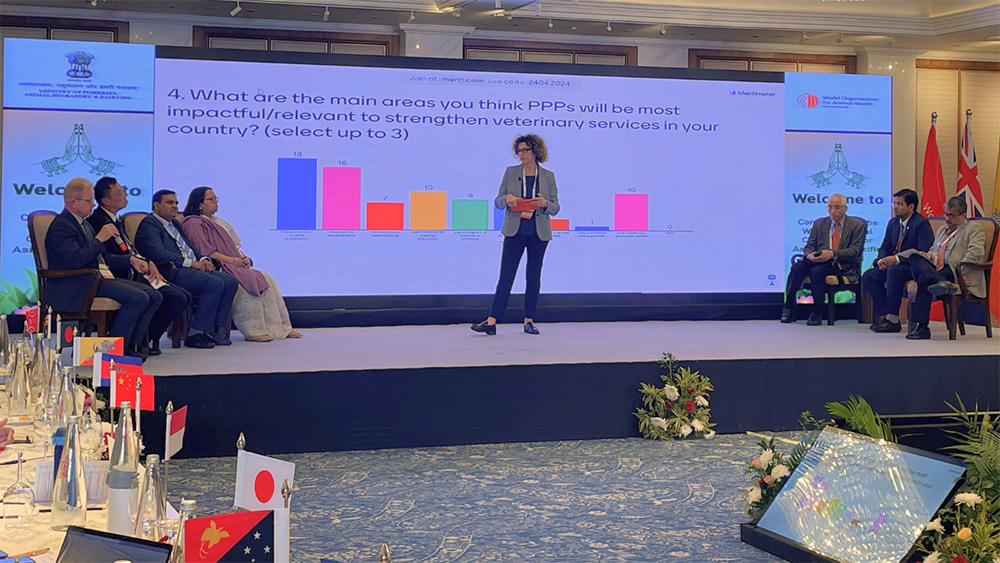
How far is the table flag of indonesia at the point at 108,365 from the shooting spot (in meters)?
2.33

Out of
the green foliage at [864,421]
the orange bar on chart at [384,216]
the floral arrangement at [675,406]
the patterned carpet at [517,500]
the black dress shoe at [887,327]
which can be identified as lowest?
the patterned carpet at [517,500]

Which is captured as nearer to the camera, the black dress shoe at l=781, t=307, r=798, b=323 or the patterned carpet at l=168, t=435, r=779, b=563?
the patterned carpet at l=168, t=435, r=779, b=563

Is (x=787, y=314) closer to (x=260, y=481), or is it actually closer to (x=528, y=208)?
(x=528, y=208)

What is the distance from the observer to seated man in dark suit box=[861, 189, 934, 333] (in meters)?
6.33

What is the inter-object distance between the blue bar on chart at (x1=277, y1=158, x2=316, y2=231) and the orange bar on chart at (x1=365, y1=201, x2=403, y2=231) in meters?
0.39

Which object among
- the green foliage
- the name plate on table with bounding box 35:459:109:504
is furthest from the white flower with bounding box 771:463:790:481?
the name plate on table with bounding box 35:459:109:504

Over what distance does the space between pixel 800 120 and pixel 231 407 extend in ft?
17.0

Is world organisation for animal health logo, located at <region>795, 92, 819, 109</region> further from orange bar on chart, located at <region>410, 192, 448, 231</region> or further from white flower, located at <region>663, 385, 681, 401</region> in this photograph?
white flower, located at <region>663, 385, 681, 401</region>

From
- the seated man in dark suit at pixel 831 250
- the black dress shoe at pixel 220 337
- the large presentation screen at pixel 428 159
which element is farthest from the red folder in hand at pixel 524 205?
the seated man in dark suit at pixel 831 250

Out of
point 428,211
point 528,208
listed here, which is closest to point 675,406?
point 528,208

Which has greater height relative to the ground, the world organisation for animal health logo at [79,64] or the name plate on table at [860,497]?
the world organisation for animal health logo at [79,64]

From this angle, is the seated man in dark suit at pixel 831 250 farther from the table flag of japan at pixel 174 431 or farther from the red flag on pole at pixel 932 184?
the table flag of japan at pixel 174 431

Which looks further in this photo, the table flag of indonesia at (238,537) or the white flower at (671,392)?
the white flower at (671,392)

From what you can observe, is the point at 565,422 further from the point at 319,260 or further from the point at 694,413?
the point at 319,260
